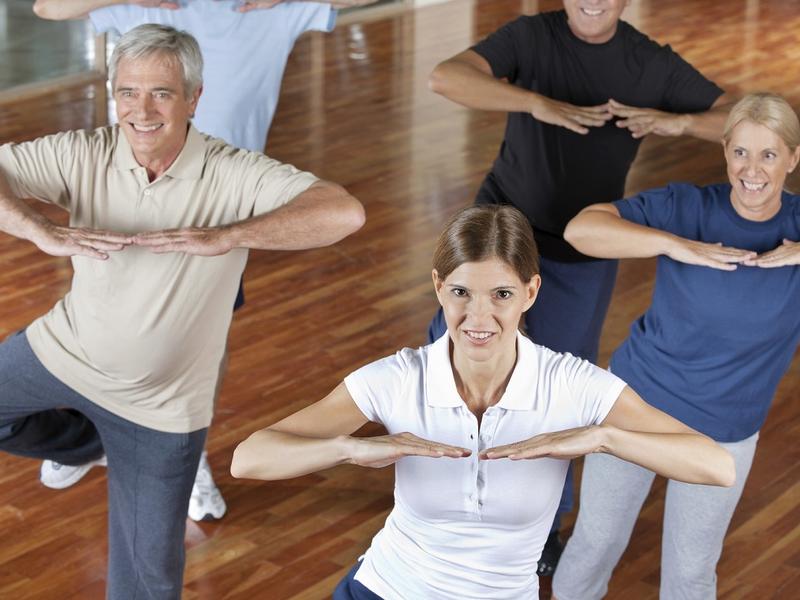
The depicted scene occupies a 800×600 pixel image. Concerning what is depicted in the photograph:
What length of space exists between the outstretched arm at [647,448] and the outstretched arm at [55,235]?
1.06 m

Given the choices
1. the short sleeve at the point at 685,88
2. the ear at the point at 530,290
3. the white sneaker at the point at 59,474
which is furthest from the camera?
the white sneaker at the point at 59,474

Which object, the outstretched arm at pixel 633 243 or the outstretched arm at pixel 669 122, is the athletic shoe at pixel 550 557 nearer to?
the outstretched arm at pixel 633 243

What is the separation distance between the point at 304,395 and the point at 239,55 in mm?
1207

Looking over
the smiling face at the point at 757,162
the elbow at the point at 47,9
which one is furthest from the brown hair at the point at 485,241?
the elbow at the point at 47,9

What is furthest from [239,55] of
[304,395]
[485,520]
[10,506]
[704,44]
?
[704,44]

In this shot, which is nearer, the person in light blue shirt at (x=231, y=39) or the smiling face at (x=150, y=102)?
the smiling face at (x=150, y=102)

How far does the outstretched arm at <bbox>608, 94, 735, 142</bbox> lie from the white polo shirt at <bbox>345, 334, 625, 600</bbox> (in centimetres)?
142

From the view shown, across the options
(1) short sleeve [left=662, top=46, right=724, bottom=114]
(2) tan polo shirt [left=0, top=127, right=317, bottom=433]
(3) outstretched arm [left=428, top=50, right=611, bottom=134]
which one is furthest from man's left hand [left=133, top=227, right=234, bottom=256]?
(1) short sleeve [left=662, top=46, right=724, bottom=114]

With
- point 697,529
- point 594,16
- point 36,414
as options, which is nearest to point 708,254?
point 697,529

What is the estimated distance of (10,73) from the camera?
865 centimetres

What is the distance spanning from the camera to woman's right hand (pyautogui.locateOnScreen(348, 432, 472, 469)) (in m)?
2.40

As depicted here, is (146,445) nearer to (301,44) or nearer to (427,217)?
(427,217)

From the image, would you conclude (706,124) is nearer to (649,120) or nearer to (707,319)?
(649,120)

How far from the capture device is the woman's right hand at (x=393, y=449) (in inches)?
Result: 94.7
